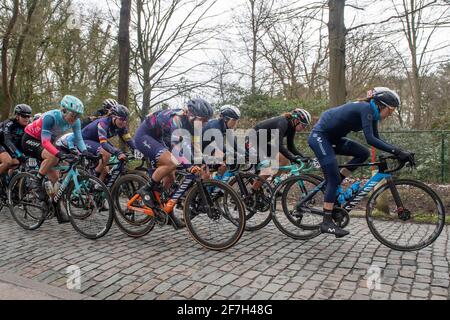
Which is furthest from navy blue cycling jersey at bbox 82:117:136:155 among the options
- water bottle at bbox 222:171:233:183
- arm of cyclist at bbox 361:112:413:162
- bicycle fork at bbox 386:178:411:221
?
bicycle fork at bbox 386:178:411:221

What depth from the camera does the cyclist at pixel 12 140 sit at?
6777mm

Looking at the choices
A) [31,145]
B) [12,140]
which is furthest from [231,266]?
[12,140]

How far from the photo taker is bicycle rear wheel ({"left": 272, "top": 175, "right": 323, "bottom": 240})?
17.5ft

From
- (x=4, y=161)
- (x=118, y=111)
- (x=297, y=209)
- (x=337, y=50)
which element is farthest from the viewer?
(x=337, y=50)

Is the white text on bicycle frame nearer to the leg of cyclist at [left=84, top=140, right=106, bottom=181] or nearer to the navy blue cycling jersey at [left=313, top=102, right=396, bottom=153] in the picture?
the leg of cyclist at [left=84, top=140, right=106, bottom=181]

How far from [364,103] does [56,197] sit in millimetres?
4678

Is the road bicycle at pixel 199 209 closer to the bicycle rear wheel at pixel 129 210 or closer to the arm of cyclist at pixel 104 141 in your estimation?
the bicycle rear wheel at pixel 129 210

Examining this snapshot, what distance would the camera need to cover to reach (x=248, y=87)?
65.9ft

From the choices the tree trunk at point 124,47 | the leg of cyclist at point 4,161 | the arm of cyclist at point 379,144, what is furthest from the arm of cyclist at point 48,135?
the tree trunk at point 124,47

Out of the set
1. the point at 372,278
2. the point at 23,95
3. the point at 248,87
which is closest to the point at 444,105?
the point at 248,87

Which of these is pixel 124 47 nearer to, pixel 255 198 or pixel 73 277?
pixel 255 198

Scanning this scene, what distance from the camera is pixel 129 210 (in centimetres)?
563

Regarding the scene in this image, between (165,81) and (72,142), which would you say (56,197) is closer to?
(72,142)

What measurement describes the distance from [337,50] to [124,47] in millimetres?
5883
